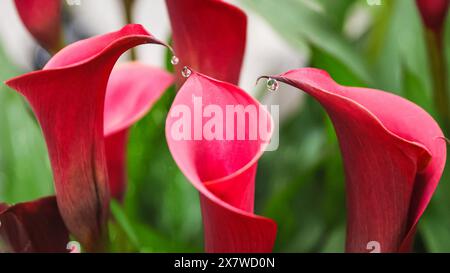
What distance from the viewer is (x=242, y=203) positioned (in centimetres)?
25

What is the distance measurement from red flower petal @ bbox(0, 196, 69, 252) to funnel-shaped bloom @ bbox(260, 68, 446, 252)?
0.13 meters

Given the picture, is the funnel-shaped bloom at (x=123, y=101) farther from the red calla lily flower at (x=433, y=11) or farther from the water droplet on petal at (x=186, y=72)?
the red calla lily flower at (x=433, y=11)

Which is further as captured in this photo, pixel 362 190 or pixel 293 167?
pixel 293 167

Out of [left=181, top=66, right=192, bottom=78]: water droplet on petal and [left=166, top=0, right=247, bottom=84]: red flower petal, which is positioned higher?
[left=166, top=0, right=247, bottom=84]: red flower petal

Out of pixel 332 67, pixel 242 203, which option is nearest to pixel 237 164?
pixel 242 203

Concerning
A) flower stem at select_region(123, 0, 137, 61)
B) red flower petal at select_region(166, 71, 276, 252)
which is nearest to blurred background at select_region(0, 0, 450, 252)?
flower stem at select_region(123, 0, 137, 61)

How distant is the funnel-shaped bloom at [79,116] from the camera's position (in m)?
0.25

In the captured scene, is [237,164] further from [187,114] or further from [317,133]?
[317,133]

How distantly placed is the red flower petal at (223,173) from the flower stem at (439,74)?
150 millimetres

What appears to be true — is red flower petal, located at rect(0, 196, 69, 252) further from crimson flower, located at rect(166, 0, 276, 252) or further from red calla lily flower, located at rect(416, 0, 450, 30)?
red calla lily flower, located at rect(416, 0, 450, 30)

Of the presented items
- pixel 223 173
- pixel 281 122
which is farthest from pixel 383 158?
pixel 281 122

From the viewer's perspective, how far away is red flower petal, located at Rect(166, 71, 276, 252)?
240mm

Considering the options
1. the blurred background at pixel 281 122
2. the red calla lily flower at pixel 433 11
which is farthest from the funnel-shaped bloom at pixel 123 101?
the red calla lily flower at pixel 433 11
